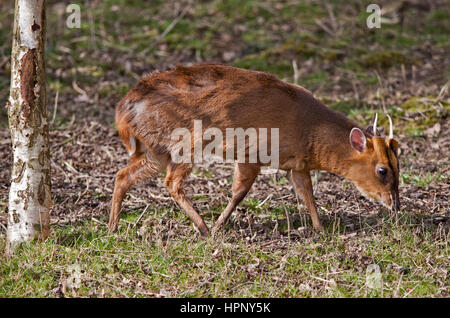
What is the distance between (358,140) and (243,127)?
1036 millimetres

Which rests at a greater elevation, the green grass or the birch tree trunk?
the birch tree trunk

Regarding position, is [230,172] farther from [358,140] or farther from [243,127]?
[358,140]

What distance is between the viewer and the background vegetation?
488 cm

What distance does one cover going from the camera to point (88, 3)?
12.0 meters

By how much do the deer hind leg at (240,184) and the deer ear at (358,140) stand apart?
34.5 inches

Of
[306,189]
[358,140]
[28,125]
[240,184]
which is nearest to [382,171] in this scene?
[358,140]

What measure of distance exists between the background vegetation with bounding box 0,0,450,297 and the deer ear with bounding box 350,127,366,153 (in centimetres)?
67

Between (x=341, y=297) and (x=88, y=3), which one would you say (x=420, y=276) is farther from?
(x=88, y=3)

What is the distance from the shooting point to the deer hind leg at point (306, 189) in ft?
19.4

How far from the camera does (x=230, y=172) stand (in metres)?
7.41

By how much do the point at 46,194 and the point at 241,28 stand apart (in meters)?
6.89

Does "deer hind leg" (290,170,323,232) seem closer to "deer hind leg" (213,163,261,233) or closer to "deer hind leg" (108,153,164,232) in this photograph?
"deer hind leg" (213,163,261,233)

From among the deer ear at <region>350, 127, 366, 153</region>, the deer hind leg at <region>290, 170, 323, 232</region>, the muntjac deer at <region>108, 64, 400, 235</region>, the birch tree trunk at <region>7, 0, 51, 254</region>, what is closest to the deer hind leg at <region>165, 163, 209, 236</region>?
the muntjac deer at <region>108, 64, 400, 235</region>

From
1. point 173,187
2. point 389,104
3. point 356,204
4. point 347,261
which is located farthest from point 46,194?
point 389,104
